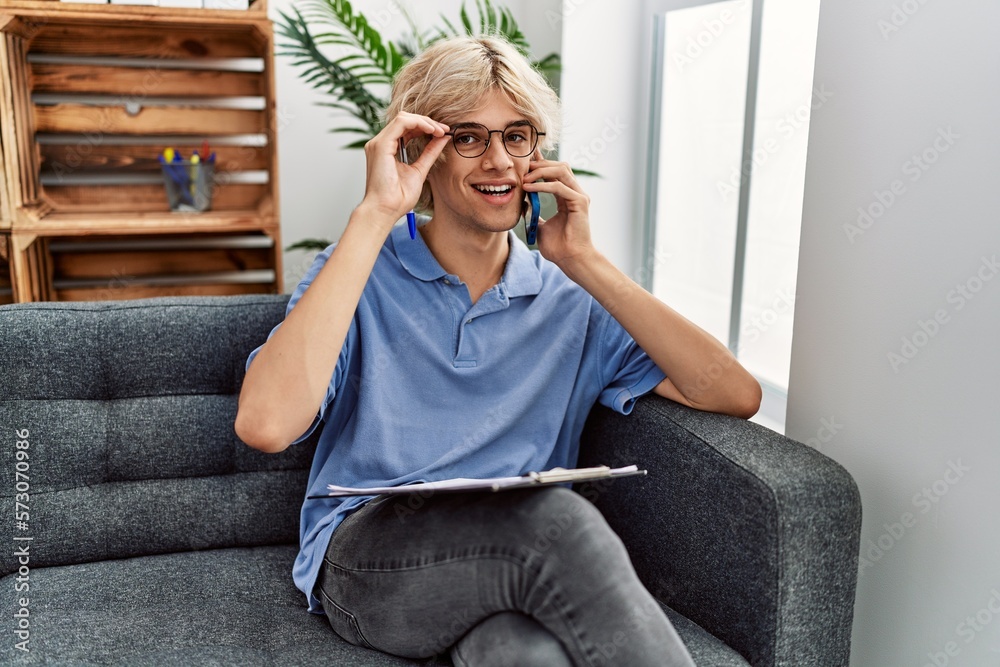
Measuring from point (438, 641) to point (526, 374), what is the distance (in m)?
0.46

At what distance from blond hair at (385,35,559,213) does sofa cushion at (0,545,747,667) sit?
30.2 inches

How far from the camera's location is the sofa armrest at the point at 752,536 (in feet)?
3.73

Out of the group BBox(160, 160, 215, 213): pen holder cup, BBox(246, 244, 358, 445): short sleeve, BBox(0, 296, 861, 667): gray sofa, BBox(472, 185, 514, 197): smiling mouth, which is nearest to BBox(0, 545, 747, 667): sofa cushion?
BBox(0, 296, 861, 667): gray sofa

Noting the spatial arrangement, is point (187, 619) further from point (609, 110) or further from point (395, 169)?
point (609, 110)

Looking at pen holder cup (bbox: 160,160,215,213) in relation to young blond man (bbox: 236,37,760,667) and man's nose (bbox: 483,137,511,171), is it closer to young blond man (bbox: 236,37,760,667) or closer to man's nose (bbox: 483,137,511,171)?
young blond man (bbox: 236,37,760,667)

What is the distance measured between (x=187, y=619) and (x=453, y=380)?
0.52 meters

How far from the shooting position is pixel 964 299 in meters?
1.14

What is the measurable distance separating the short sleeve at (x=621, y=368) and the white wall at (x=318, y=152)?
134cm

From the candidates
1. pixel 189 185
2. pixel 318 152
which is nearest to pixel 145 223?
pixel 189 185

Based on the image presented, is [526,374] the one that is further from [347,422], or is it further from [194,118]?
[194,118]

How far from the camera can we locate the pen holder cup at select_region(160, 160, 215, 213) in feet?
7.88

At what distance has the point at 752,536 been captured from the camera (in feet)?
3.79

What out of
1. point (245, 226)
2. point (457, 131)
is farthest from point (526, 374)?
point (245, 226)

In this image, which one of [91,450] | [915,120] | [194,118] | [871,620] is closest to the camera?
[915,120]
